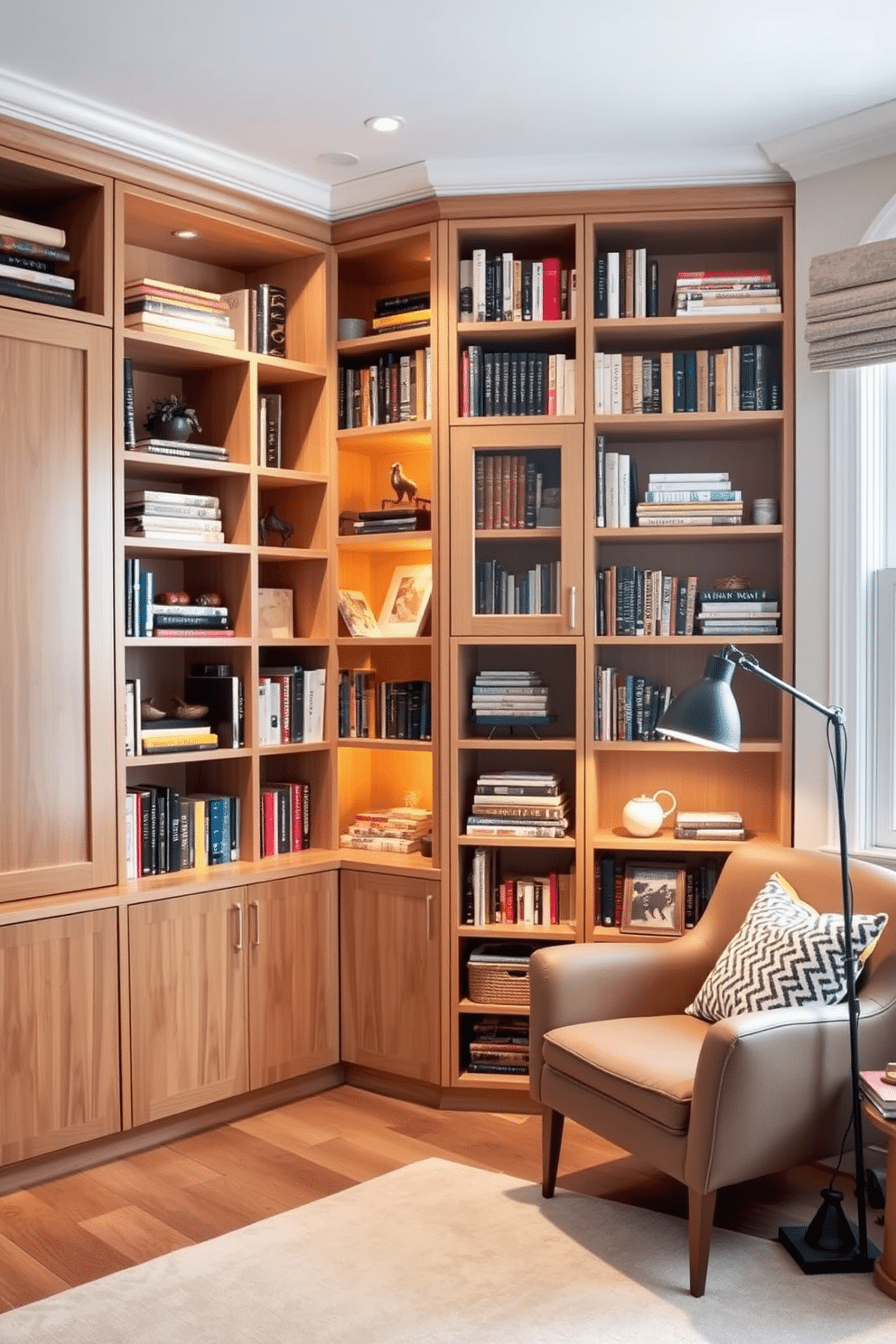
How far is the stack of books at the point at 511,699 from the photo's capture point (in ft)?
12.8

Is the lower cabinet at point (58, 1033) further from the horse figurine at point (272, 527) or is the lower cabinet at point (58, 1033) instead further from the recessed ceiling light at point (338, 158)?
the recessed ceiling light at point (338, 158)

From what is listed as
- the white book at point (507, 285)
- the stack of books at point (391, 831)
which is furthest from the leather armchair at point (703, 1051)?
the white book at point (507, 285)

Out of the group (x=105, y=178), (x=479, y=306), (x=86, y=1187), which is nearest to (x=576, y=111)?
(x=479, y=306)

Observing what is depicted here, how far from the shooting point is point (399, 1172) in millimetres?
3346

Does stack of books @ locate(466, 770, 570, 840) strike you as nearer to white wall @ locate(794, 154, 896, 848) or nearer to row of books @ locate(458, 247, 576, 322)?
white wall @ locate(794, 154, 896, 848)

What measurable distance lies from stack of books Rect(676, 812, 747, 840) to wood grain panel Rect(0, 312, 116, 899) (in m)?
1.66

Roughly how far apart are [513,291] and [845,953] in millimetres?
2161

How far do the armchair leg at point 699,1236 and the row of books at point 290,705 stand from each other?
1.92m

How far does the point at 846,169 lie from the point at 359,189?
1.44 meters

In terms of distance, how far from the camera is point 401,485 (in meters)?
4.06

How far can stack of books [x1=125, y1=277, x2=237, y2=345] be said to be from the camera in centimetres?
365

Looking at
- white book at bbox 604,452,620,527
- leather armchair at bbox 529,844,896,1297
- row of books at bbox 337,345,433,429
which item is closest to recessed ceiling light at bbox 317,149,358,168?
row of books at bbox 337,345,433,429

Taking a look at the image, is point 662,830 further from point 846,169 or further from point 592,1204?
point 846,169

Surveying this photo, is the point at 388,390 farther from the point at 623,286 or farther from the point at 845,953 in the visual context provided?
the point at 845,953
